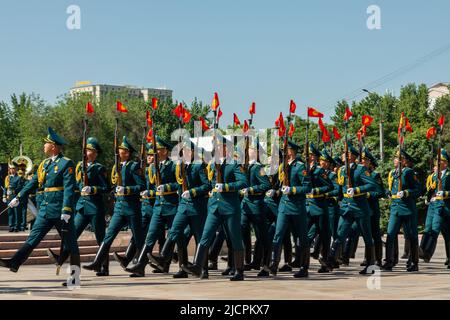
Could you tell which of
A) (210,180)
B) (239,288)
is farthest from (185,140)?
(239,288)

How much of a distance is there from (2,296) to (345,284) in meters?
4.84

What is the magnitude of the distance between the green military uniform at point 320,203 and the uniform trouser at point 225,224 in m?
2.69

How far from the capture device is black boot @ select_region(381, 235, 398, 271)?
16875 mm

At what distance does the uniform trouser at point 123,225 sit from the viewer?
14656 millimetres

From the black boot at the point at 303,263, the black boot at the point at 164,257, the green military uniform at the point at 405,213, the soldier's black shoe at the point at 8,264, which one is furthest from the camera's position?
the green military uniform at the point at 405,213

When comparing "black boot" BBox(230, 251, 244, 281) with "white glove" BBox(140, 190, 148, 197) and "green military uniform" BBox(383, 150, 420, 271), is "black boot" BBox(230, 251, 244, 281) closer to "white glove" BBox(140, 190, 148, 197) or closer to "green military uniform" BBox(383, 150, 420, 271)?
"white glove" BBox(140, 190, 148, 197)

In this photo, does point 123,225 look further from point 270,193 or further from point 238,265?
point 270,193

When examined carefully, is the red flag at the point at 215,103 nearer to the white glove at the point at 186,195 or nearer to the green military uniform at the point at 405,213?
the white glove at the point at 186,195

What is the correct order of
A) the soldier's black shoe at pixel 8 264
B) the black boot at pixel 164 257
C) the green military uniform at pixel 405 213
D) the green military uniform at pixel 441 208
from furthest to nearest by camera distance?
the green military uniform at pixel 441 208
the green military uniform at pixel 405 213
the black boot at pixel 164 257
the soldier's black shoe at pixel 8 264

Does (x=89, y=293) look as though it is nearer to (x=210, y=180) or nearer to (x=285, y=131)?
(x=210, y=180)

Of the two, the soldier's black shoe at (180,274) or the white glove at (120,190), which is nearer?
the soldier's black shoe at (180,274)

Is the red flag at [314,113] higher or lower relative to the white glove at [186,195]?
higher

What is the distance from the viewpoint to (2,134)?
77.4 meters

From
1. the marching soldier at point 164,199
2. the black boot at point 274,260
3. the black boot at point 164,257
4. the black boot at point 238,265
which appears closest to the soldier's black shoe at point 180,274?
the black boot at point 164,257
